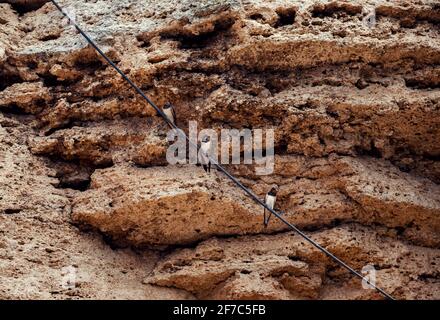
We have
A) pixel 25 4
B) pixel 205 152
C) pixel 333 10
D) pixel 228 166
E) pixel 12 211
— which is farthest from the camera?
pixel 25 4

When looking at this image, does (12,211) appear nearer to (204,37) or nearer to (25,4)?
(204,37)

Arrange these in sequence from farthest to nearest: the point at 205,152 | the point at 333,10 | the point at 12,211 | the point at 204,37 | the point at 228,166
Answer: the point at 204,37, the point at 333,10, the point at 228,166, the point at 205,152, the point at 12,211

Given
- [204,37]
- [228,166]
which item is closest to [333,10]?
[204,37]

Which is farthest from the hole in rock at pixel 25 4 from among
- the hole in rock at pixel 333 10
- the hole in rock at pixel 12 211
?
the hole in rock at pixel 333 10

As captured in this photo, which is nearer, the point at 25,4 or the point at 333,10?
the point at 333,10

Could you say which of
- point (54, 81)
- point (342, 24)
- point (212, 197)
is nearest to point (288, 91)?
point (342, 24)

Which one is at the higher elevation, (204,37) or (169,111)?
(204,37)

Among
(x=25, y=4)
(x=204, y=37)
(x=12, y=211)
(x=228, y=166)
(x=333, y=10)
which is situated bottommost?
(x=12, y=211)
